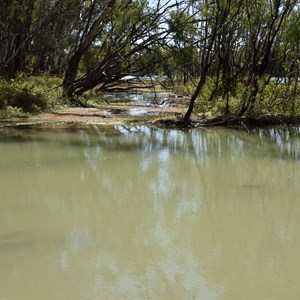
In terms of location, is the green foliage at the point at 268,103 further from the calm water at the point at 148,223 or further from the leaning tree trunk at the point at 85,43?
the leaning tree trunk at the point at 85,43

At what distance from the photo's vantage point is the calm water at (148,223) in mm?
4098

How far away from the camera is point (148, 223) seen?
222 inches

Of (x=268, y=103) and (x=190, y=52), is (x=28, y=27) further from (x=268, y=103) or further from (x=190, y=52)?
(x=268, y=103)

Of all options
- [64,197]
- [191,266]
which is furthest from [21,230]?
[191,266]

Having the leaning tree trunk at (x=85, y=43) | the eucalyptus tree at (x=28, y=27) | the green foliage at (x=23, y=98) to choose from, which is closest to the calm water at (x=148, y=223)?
the green foliage at (x=23, y=98)

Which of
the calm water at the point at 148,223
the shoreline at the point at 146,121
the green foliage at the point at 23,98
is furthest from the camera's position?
the green foliage at the point at 23,98

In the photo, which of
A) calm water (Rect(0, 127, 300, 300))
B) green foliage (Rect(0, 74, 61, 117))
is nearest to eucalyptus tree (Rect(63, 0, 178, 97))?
green foliage (Rect(0, 74, 61, 117))

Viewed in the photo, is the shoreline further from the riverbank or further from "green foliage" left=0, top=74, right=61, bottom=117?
"green foliage" left=0, top=74, right=61, bottom=117

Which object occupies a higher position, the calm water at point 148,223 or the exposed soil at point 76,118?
the exposed soil at point 76,118

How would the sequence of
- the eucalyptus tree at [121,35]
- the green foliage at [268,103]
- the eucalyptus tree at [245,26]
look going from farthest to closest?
the eucalyptus tree at [121,35] < the green foliage at [268,103] < the eucalyptus tree at [245,26]

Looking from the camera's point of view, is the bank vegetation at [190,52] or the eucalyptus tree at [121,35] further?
the eucalyptus tree at [121,35]

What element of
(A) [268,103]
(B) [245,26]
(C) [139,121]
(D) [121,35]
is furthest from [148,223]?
(D) [121,35]

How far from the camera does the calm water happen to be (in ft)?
13.4

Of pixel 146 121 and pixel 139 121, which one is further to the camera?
pixel 139 121
